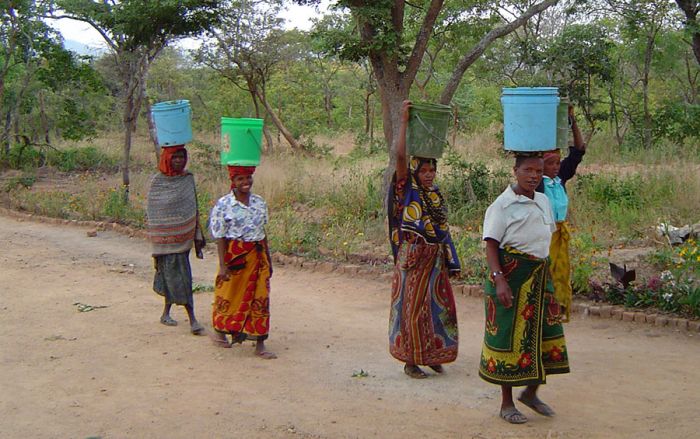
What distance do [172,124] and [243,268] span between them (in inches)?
52.2

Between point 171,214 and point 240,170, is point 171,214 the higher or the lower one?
the lower one

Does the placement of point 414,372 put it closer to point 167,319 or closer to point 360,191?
point 167,319

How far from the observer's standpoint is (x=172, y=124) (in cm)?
604

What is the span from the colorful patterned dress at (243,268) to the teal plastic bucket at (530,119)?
2.15 metres

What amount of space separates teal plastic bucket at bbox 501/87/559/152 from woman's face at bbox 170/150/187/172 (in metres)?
3.04

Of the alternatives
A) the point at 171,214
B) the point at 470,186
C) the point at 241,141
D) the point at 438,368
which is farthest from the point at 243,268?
the point at 470,186

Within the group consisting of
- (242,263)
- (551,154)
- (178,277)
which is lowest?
(178,277)

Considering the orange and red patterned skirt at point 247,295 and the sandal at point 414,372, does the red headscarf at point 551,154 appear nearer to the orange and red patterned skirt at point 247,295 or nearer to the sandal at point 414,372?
the sandal at point 414,372

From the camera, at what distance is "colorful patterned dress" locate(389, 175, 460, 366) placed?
493cm

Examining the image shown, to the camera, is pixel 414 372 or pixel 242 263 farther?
pixel 242 263

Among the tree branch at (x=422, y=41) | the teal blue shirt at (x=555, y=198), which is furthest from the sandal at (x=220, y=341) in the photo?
the tree branch at (x=422, y=41)

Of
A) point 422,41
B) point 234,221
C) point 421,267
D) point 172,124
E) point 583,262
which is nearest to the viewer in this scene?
point 421,267

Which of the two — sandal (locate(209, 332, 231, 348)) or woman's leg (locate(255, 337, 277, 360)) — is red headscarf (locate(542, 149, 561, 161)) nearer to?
woman's leg (locate(255, 337, 277, 360))

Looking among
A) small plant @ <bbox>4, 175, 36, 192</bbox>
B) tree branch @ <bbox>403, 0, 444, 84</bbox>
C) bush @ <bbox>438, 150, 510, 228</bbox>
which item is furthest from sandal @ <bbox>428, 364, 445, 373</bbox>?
small plant @ <bbox>4, 175, 36, 192</bbox>
